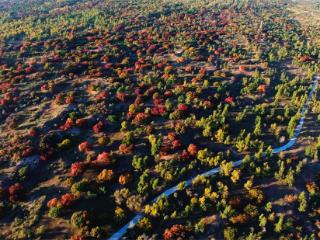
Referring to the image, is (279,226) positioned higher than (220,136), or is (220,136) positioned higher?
(220,136)

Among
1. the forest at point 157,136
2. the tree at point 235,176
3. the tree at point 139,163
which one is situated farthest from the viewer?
the tree at point 139,163

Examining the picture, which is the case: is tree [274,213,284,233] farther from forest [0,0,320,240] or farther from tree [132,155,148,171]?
tree [132,155,148,171]

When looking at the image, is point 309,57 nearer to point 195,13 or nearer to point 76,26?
point 195,13

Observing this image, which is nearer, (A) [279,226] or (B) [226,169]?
(A) [279,226]

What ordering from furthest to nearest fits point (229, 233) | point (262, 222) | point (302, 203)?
1. point (302, 203)
2. point (262, 222)
3. point (229, 233)

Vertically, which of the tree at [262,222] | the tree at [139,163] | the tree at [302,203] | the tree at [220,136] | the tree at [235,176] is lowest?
the tree at [302,203]

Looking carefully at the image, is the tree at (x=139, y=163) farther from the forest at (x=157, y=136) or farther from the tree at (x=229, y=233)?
the tree at (x=229, y=233)

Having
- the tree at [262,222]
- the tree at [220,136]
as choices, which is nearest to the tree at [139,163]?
the tree at [220,136]

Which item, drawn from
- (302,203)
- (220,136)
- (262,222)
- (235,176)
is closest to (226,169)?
(235,176)

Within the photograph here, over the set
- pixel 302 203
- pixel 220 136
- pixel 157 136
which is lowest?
pixel 302 203

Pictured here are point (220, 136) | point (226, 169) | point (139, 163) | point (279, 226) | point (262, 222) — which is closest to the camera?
point (279, 226)

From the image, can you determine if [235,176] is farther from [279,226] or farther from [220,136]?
[220,136]

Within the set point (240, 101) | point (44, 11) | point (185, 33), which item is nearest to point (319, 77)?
point (240, 101)

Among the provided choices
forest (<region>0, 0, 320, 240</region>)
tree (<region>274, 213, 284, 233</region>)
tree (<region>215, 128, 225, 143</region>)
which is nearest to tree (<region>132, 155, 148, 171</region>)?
forest (<region>0, 0, 320, 240</region>)
